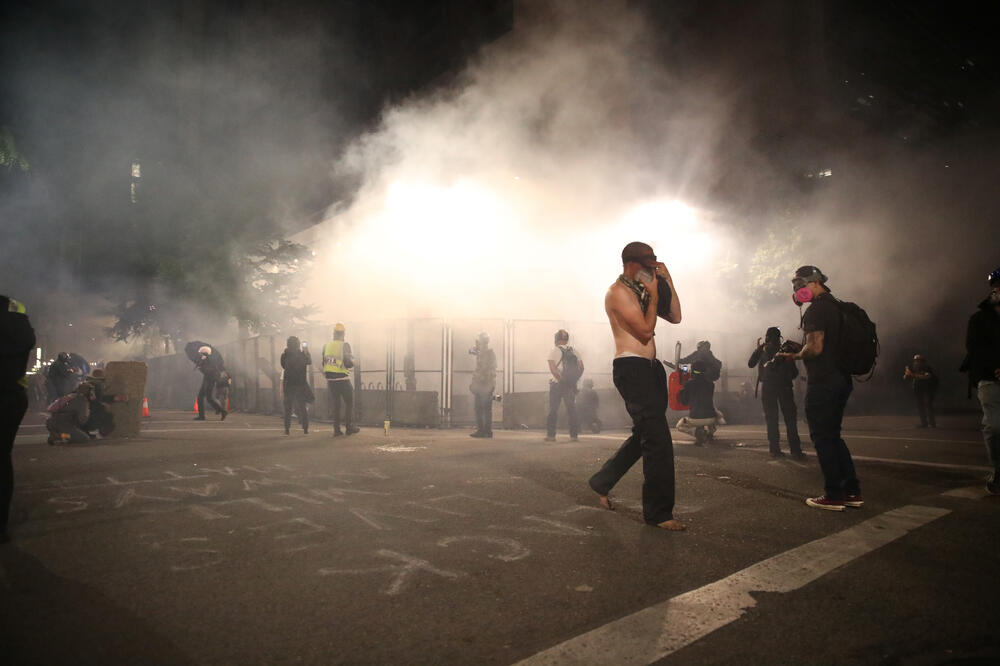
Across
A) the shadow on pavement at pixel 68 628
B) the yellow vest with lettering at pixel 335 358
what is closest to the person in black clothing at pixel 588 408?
the yellow vest with lettering at pixel 335 358

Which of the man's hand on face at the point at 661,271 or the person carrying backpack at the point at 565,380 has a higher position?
the man's hand on face at the point at 661,271

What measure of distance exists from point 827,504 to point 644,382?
1.77 metres

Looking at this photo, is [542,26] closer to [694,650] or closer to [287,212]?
[287,212]

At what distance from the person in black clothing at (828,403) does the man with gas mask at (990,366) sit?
1364mm

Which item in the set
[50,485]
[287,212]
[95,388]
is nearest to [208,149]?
[287,212]

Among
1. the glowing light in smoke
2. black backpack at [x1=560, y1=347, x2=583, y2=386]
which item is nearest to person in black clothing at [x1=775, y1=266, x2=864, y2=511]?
black backpack at [x1=560, y1=347, x2=583, y2=386]

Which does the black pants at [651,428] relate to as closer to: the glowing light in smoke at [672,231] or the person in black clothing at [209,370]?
the person in black clothing at [209,370]

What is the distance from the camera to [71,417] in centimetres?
923

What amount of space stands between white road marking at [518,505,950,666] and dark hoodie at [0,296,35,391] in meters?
3.89

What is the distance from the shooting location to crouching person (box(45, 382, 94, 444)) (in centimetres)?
909

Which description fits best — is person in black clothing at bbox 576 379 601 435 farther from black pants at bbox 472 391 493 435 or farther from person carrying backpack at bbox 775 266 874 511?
person carrying backpack at bbox 775 266 874 511

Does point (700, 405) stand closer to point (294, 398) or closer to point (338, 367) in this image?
point (338, 367)

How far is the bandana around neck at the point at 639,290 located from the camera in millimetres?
3857

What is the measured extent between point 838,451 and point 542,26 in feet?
49.1
